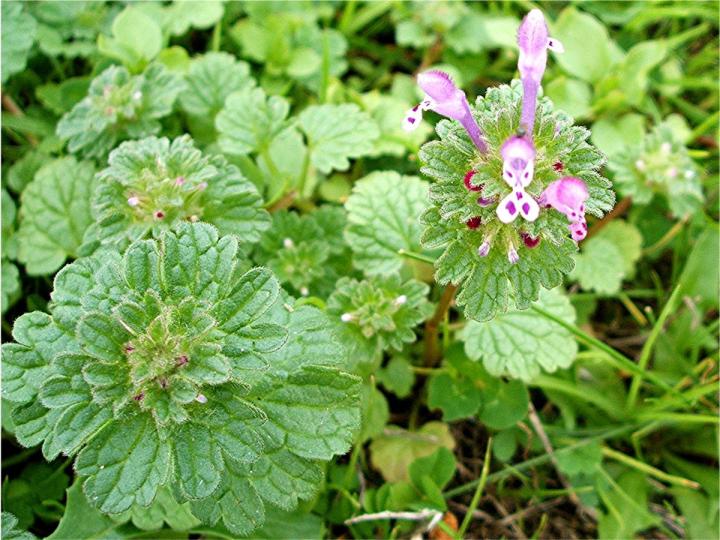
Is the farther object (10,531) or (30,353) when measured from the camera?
(10,531)

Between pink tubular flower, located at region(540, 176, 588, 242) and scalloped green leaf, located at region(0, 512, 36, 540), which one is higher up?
pink tubular flower, located at region(540, 176, 588, 242)

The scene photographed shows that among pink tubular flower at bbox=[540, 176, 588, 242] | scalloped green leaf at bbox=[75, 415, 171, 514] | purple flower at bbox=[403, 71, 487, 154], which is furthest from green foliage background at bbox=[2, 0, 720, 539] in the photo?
pink tubular flower at bbox=[540, 176, 588, 242]

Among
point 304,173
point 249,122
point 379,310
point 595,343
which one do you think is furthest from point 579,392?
point 249,122

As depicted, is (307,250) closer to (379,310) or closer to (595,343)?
(379,310)

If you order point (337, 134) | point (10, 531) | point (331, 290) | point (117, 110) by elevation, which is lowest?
point (10, 531)

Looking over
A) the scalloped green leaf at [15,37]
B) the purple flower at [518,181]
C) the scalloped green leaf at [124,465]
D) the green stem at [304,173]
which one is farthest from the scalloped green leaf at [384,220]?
the scalloped green leaf at [15,37]

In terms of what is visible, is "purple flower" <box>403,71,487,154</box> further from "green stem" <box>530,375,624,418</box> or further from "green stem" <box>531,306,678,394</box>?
"green stem" <box>530,375,624,418</box>

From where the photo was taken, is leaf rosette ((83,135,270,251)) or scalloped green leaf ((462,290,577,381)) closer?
leaf rosette ((83,135,270,251))
